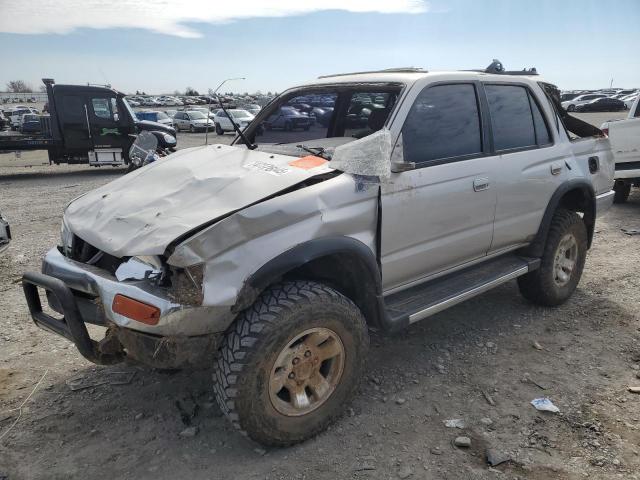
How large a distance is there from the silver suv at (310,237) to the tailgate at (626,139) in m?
5.06

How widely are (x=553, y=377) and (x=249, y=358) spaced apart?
2185 millimetres

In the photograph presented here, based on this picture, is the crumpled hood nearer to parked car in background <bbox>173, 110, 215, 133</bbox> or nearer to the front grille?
the front grille

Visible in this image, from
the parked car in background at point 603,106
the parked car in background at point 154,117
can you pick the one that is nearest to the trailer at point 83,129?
the parked car in background at point 154,117

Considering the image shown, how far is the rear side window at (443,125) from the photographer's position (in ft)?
10.8

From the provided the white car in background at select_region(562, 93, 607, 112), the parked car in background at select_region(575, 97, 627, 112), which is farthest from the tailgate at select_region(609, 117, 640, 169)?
the parked car in background at select_region(575, 97, 627, 112)

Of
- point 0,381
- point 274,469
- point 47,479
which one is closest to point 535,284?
point 274,469

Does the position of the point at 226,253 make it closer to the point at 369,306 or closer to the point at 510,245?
the point at 369,306

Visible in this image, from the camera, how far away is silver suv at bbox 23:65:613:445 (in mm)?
2492

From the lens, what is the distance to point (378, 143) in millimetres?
2928

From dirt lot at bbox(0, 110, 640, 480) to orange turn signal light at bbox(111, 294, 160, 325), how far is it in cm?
82

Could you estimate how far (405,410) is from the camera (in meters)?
3.17

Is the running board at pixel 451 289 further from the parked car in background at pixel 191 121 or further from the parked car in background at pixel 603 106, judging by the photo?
the parked car in background at pixel 603 106

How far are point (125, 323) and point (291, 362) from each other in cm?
83

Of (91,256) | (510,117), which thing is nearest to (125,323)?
(91,256)
